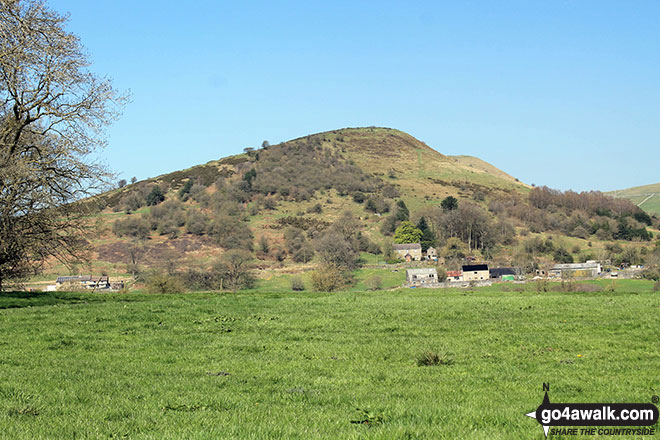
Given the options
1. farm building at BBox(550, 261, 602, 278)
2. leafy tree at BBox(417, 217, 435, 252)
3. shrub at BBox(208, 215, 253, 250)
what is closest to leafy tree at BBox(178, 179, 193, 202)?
shrub at BBox(208, 215, 253, 250)

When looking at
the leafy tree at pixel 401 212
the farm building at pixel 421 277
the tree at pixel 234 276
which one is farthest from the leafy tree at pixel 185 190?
the farm building at pixel 421 277

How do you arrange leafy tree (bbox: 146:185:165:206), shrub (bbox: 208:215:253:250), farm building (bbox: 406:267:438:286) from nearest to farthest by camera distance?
farm building (bbox: 406:267:438:286) < shrub (bbox: 208:215:253:250) < leafy tree (bbox: 146:185:165:206)

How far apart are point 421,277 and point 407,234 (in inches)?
1501

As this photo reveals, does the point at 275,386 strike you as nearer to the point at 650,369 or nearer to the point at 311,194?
the point at 650,369

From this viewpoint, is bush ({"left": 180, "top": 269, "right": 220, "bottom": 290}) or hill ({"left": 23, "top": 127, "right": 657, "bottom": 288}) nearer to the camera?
bush ({"left": 180, "top": 269, "right": 220, "bottom": 290})

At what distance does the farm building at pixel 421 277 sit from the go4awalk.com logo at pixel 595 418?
80.7 m

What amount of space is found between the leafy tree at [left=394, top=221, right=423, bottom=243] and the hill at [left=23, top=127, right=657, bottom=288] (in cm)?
273

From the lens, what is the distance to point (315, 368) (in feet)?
39.4

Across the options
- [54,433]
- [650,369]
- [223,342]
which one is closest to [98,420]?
[54,433]

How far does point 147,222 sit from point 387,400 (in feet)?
455

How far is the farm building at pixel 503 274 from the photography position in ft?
289

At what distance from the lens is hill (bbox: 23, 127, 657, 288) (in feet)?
384

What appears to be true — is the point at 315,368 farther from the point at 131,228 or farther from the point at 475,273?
the point at 131,228

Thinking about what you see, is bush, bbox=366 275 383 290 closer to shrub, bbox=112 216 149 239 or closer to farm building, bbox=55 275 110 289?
Result: farm building, bbox=55 275 110 289
